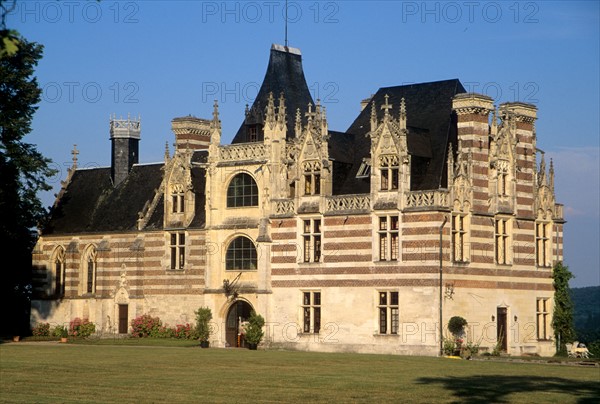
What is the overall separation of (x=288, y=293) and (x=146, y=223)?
11.1 metres

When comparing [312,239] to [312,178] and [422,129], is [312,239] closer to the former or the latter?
[312,178]

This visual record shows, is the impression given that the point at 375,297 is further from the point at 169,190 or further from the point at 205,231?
the point at 169,190

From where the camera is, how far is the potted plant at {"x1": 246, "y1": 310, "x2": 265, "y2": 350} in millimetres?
49250

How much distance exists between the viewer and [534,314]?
49000 mm

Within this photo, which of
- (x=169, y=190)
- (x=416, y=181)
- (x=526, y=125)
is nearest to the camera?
(x=416, y=181)

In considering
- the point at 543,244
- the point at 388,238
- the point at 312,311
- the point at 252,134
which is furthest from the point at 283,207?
the point at 543,244

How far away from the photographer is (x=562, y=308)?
165 ft

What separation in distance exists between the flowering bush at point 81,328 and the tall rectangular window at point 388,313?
1825 centimetres

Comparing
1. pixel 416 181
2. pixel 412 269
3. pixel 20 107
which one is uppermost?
pixel 20 107

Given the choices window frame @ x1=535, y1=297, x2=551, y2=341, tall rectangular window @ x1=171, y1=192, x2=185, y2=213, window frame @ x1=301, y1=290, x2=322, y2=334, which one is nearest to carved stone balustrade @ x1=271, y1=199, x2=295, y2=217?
window frame @ x1=301, y1=290, x2=322, y2=334

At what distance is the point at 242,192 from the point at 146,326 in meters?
8.92

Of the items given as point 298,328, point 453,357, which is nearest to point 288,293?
point 298,328

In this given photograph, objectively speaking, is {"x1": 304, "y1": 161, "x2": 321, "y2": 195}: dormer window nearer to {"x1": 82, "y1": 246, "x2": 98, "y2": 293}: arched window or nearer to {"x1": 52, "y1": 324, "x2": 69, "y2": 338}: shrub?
{"x1": 82, "y1": 246, "x2": 98, "y2": 293}: arched window

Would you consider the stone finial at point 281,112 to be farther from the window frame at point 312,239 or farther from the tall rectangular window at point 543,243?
the tall rectangular window at point 543,243
